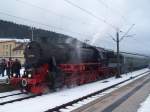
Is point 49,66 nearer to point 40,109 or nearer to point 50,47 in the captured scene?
point 50,47

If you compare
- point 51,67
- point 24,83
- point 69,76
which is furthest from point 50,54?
point 69,76

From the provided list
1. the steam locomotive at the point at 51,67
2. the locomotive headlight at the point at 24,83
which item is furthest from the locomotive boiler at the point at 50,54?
the locomotive headlight at the point at 24,83

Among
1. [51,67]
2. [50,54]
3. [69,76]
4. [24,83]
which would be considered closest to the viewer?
[24,83]

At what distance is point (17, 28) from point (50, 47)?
65052mm

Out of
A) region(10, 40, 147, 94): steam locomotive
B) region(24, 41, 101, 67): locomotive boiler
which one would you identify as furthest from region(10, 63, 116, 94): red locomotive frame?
region(24, 41, 101, 67): locomotive boiler

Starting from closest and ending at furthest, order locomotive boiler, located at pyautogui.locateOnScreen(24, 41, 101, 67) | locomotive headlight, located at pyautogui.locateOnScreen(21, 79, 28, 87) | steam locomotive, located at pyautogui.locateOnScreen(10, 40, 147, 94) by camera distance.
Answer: locomotive headlight, located at pyautogui.locateOnScreen(21, 79, 28, 87), steam locomotive, located at pyautogui.locateOnScreen(10, 40, 147, 94), locomotive boiler, located at pyautogui.locateOnScreen(24, 41, 101, 67)

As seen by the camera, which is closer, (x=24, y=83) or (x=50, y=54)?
(x=24, y=83)

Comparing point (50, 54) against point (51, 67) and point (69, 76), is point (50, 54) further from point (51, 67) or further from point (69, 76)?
point (69, 76)

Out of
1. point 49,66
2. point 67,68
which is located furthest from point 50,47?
point 67,68

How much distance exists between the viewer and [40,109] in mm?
12773

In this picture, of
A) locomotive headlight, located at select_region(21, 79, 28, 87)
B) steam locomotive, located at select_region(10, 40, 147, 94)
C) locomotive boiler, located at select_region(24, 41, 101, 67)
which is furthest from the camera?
locomotive boiler, located at select_region(24, 41, 101, 67)

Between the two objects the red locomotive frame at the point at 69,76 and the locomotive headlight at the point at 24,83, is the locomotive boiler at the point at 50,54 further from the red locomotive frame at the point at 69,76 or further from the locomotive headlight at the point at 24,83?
the locomotive headlight at the point at 24,83

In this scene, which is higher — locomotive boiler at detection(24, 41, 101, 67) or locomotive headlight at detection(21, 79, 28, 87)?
locomotive boiler at detection(24, 41, 101, 67)

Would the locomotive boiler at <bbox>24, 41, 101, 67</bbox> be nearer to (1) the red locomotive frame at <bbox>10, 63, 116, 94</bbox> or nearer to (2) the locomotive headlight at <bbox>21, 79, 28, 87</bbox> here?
(1) the red locomotive frame at <bbox>10, 63, 116, 94</bbox>
